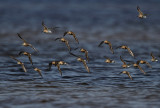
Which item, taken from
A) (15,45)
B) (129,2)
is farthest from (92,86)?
(129,2)

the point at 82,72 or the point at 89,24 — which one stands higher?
the point at 89,24

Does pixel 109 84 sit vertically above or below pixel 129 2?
below

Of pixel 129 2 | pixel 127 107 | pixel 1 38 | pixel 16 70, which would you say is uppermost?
pixel 129 2

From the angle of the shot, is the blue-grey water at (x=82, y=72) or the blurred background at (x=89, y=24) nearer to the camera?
the blue-grey water at (x=82, y=72)

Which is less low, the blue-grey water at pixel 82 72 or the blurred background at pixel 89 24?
the blurred background at pixel 89 24

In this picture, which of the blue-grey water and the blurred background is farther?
the blurred background

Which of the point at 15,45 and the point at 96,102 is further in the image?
the point at 15,45

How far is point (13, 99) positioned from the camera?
2289 cm

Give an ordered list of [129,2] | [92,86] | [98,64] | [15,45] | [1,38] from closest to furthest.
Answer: [92,86] → [98,64] → [15,45] → [1,38] → [129,2]

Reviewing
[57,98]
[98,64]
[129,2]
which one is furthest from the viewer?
[129,2]

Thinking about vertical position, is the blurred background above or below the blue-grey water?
above

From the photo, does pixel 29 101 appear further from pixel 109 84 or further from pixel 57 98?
pixel 109 84

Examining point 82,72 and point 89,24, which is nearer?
point 82,72

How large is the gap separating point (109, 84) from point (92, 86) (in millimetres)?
1158
